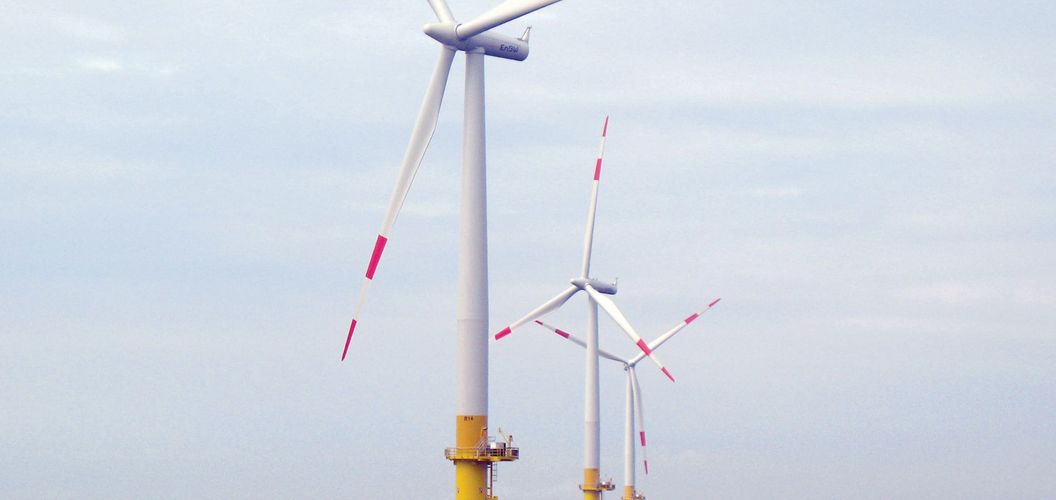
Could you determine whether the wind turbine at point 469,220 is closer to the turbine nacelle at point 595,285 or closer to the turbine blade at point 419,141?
the turbine blade at point 419,141

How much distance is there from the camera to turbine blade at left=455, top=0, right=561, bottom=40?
322 feet

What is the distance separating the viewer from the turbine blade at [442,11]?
103000 millimetres

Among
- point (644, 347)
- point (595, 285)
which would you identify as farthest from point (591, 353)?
point (644, 347)

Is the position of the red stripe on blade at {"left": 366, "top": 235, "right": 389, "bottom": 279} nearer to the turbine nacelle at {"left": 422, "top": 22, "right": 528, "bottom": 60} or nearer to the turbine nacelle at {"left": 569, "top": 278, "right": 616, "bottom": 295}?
the turbine nacelle at {"left": 422, "top": 22, "right": 528, "bottom": 60}

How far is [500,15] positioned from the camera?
9988 cm

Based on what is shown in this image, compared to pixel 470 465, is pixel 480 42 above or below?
above

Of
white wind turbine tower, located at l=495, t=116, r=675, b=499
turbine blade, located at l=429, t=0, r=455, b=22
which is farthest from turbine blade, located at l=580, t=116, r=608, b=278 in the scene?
turbine blade, located at l=429, t=0, r=455, b=22

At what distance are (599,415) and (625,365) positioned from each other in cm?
2348

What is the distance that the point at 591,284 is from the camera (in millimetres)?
165875

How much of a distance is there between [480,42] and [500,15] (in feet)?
11.9

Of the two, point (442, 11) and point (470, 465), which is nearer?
point (470, 465)

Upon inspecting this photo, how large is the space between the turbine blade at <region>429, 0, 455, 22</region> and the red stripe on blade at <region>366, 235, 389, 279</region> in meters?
17.4

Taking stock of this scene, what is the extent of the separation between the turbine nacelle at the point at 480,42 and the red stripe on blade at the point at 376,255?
15.6 metres

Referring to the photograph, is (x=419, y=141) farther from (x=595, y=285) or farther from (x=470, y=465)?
(x=595, y=285)
